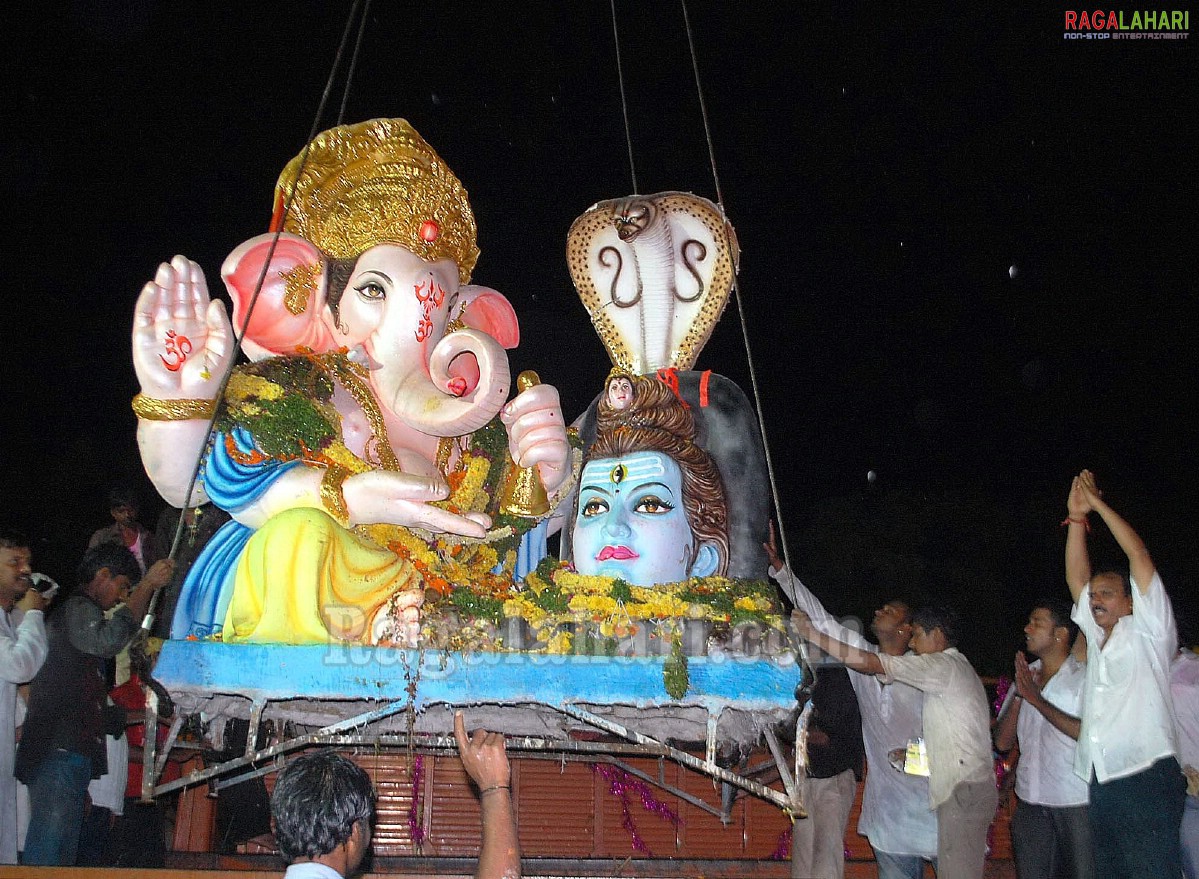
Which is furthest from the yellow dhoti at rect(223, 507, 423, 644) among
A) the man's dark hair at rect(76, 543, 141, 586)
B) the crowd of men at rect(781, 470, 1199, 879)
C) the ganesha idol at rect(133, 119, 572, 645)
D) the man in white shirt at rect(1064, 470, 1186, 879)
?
the man in white shirt at rect(1064, 470, 1186, 879)

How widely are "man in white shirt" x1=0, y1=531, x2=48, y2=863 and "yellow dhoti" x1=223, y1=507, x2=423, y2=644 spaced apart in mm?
1003

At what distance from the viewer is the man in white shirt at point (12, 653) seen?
498 centimetres

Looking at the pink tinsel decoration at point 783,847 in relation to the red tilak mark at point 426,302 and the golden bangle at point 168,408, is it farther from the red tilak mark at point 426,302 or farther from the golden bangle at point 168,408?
the golden bangle at point 168,408

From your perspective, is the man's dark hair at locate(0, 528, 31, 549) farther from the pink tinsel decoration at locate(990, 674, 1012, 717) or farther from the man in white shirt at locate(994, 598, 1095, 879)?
the pink tinsel decoration at locate(990, 674, 1012, 717)

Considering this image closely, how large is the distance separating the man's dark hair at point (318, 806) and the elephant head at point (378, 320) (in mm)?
2689

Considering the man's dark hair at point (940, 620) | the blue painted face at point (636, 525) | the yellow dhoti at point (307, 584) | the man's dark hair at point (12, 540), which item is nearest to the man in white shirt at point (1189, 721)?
the man's dark hair at point (940, 620)

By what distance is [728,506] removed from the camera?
215 inches

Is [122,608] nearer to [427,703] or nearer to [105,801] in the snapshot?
[105,801]

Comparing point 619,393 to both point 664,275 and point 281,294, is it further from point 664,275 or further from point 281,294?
point 281,294

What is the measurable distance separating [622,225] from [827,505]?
33.6 feet

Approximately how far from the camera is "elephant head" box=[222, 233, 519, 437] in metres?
5.42

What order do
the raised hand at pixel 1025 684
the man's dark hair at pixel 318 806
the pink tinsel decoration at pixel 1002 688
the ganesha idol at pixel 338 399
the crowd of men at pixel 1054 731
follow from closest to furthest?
the man's dark hair at pixel 318 806
the crowd of men at pixel 1054 731
the ganesha idol at pixel 338 399
the raised hand at pixel 1025 684
the pink tinsel decoration at pixel 1002 688

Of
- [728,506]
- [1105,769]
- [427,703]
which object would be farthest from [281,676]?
[1105,769]

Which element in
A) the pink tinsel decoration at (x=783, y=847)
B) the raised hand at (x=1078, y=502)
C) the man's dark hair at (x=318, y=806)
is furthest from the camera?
the pink tinsel decoration at (x=783, y=847)
